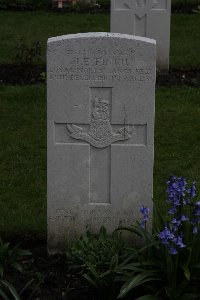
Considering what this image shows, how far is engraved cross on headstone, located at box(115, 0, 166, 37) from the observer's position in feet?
36.2

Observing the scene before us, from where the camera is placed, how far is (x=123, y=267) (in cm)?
498

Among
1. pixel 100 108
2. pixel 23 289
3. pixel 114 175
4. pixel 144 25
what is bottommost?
pixel 23 289

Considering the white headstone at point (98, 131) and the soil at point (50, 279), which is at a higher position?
the white headstone at point (98, 131)

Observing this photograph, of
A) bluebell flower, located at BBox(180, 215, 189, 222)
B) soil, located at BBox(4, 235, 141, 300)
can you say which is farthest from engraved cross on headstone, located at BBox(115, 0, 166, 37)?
bluebell flower, located at BBox(180, 215, 189, 222)

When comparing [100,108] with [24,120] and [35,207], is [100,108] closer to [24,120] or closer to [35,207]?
[35,207]

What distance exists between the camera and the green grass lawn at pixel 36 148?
6.59 m

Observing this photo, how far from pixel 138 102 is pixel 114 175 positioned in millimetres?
551

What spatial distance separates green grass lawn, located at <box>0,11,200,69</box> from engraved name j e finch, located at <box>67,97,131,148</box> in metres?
6.26

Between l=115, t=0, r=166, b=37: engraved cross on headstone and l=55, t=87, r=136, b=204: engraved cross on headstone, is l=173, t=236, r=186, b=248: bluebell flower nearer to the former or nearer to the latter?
l=55, t=87, r=136, b=204: engraved cross on headstone

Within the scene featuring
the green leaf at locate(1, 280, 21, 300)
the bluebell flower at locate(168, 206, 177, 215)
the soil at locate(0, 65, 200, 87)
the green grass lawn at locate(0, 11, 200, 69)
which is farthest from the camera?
the green grass lawn at locate(0, 11, 200, 69)

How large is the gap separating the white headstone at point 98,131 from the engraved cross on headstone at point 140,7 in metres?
5.71

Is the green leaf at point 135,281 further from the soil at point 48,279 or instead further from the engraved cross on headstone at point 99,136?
the engraved cross on headstone at point 99,136

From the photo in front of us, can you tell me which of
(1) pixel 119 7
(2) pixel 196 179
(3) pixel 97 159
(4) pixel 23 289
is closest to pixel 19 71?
(1) pixel 119 7

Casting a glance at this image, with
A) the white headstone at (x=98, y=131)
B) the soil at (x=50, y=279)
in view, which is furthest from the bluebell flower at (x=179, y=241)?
the white headstone at (x=98, y=131)
